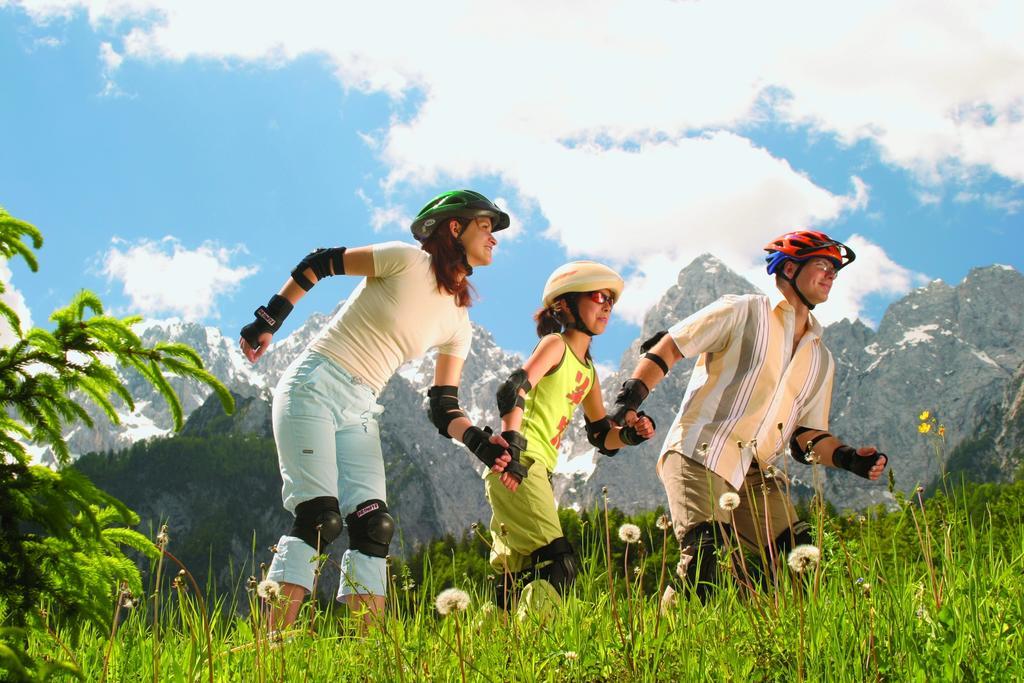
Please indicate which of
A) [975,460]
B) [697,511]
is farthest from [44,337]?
[975,460]

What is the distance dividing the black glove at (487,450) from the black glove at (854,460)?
2.09 metres

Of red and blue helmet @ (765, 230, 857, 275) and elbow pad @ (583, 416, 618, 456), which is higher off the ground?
red and blue helmet @ (765, 230, 857, 275)

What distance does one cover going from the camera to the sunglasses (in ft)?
20.6

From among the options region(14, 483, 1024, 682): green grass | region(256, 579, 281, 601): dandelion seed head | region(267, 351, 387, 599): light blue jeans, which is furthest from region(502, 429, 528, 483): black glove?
region(256, 579, 281, 601): dandelion seed head

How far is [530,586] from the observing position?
16.1ft

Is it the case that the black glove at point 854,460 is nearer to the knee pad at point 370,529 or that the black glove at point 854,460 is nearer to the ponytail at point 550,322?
the ponytail at point 550,322

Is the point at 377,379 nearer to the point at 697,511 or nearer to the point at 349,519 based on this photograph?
the point at 349,519

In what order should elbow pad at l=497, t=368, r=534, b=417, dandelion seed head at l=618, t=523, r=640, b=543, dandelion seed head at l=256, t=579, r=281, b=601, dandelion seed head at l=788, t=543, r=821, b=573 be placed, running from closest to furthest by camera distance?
dandelion seed head at l=788, t=543, r=821, b=573
dandelion seed head at l=256, t=579, r=281, b=601
dandelion seed head at l=618, t=523, r=640, b=543
elbow pad at l=497, t=368, r=534, b=417

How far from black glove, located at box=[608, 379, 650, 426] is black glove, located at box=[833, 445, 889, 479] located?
4.37 ft

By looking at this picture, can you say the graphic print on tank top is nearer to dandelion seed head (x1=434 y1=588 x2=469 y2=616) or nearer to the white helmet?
the white helmet

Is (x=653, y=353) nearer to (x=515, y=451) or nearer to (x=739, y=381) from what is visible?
(x=739, y=381)

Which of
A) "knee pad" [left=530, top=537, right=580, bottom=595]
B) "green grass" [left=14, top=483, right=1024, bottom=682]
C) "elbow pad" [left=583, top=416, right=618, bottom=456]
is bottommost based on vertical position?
"green grass" [left=14, top=483, right=1024, bottom=682]

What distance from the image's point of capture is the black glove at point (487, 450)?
522cm

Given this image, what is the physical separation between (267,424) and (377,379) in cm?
17989
